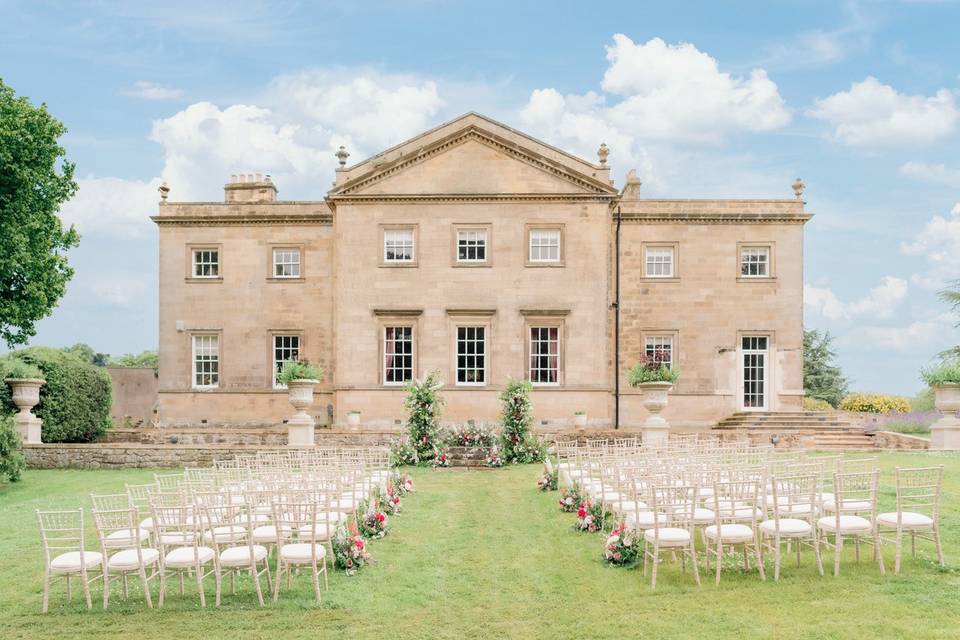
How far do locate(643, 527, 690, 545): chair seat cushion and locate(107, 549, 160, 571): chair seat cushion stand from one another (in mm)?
5296

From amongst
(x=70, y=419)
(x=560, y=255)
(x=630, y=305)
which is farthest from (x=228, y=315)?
(x=630, y=305)

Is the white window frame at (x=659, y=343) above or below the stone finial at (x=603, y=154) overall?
below

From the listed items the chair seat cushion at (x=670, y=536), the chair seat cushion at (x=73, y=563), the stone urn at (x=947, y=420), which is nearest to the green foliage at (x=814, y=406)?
the stone urn at (x=947, y=420)

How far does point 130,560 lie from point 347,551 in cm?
238

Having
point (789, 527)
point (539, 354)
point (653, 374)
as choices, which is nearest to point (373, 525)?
point (789, 527)

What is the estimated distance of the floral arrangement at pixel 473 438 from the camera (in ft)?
70.0

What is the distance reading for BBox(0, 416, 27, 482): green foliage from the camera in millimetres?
17938

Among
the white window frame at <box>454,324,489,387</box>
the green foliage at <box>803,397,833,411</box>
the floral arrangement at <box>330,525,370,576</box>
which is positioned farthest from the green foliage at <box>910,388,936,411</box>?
the floral arrangement at <box>330,525,370,576</box>

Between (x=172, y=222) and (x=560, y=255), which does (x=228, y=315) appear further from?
(x=560, y=255)

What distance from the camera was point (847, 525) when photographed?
8969 mm

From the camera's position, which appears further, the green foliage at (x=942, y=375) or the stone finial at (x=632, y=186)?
the stone finial at (x=632, y=186)

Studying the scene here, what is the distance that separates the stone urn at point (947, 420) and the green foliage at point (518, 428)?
10599 millimetres

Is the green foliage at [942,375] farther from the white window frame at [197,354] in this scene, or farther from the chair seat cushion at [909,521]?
the white window frame at [197,354]

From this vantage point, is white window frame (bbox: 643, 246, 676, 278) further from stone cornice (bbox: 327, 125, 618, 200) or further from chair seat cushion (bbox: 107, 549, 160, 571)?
chair seat cushion (bbox: 107, 549, 160, 571)
